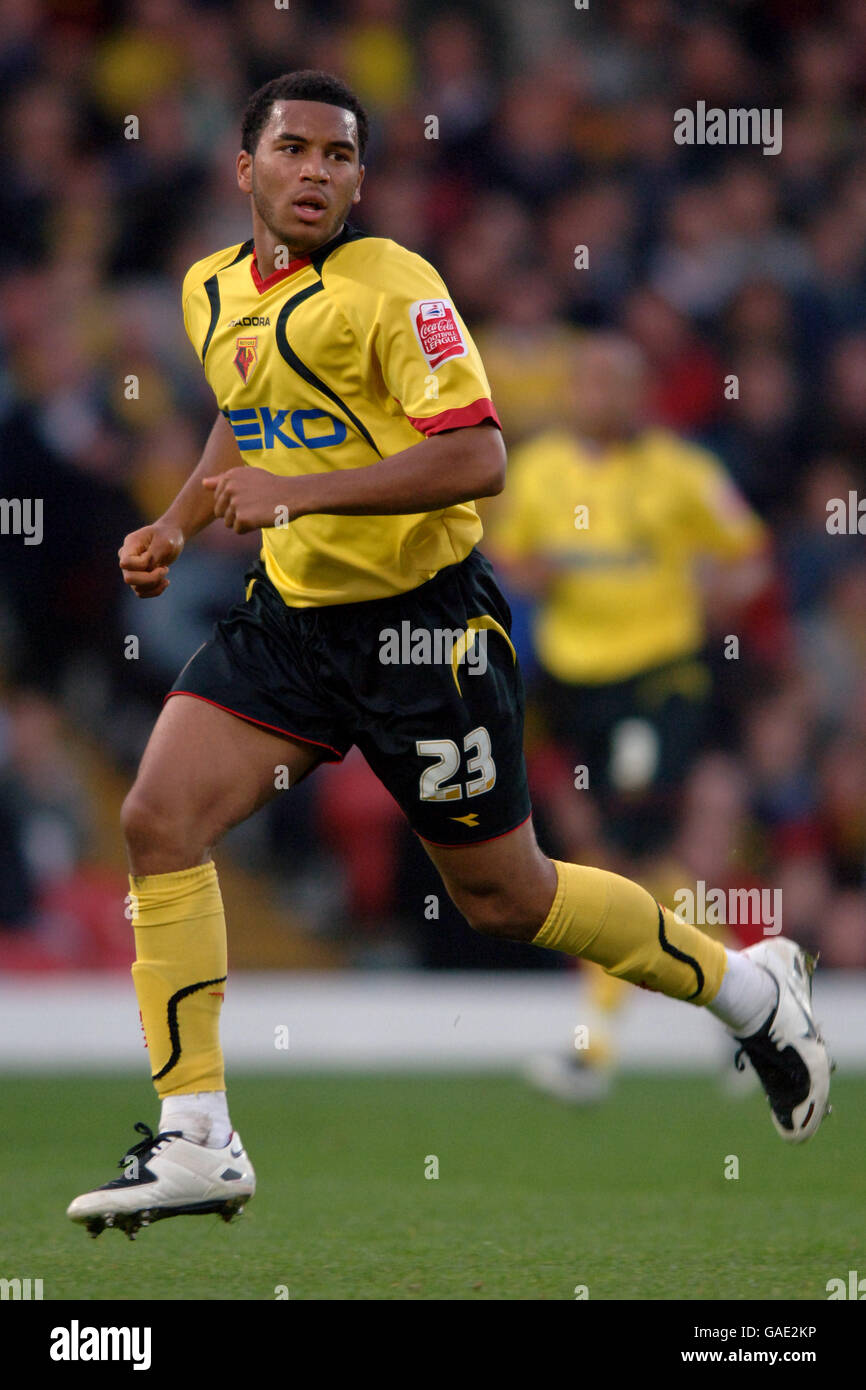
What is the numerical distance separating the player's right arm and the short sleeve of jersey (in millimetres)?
534

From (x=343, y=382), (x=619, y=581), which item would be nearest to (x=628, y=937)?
(x=343, y=382)

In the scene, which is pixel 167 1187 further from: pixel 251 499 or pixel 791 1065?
pixel 791 1065

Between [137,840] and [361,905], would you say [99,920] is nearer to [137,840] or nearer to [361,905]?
[361,905]

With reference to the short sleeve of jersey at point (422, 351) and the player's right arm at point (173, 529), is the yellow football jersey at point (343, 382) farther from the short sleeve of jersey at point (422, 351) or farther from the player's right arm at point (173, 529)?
the player's right arm at point (173, 529)

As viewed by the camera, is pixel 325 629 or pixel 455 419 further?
pixel 325 629

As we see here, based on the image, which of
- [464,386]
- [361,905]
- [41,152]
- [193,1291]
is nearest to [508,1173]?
[193,1291]

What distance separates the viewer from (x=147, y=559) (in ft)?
11.9

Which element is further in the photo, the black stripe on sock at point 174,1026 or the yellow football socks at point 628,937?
the yellow football socks at point 628,937

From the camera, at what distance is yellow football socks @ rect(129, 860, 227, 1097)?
347 cm

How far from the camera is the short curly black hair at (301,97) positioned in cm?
354

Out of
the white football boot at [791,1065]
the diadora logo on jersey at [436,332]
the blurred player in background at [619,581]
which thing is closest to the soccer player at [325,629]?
the diadora logo on jersey at [436,332]

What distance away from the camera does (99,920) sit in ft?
25.4

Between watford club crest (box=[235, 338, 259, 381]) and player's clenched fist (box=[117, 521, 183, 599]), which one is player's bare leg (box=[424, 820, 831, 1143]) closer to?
player's clenched fist (box=[117, 521, 183, 599])

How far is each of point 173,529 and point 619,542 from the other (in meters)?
3.12
